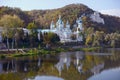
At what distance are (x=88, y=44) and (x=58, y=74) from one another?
2350 cm

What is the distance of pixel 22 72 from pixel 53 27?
93.4ft

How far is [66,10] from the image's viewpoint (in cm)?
6119

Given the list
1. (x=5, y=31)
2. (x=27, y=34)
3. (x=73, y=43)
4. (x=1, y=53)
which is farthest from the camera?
(x=73, y=43)

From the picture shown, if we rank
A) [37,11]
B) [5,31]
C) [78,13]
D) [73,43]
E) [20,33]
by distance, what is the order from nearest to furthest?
1. [5,31]
2. [20,33]
3. [73,43]
4. [78,13]
5. [37,11]

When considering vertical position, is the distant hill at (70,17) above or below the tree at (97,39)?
above

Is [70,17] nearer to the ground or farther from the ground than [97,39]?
Result: farther from the ground

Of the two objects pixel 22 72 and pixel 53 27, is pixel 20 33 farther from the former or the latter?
pixel 53 27

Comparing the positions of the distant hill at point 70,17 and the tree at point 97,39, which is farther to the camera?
the distant hill at point 70,17

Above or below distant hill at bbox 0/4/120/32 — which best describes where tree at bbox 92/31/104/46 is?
below

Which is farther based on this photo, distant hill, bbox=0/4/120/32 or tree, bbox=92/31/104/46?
distant hill, bbox=0/4/120/32

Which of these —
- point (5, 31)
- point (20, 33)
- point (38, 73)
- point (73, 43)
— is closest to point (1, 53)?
point (5, 31)

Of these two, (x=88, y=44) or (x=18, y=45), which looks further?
(x=88, y=44)

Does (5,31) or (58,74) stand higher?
(5,31)

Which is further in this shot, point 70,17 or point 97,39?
point 70,17
